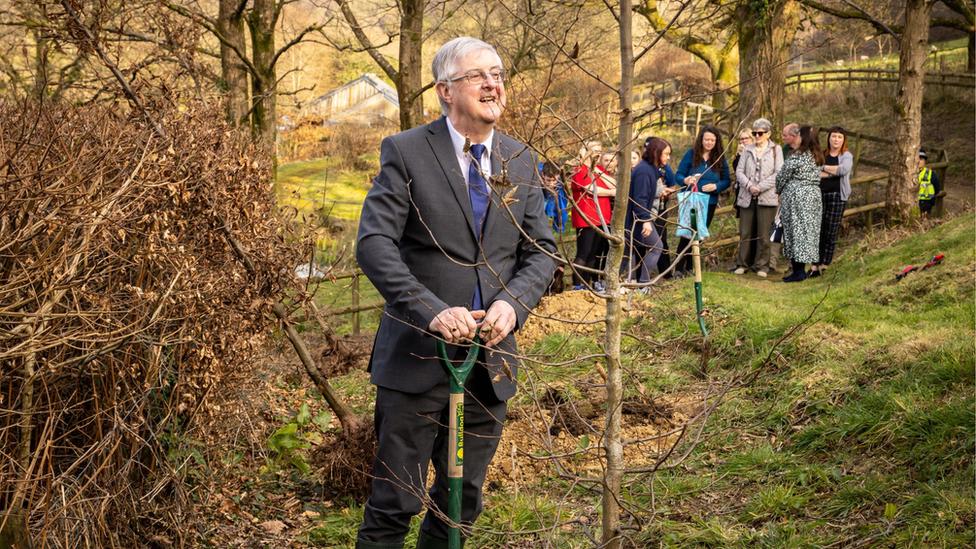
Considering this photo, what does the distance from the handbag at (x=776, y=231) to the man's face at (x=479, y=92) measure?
25.6 ft

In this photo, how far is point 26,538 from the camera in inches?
106

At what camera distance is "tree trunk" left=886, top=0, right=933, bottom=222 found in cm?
1089

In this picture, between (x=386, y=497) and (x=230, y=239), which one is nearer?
(x=386, y=497)

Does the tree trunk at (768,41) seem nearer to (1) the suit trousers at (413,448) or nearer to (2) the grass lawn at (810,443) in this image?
(2) the grass lawn at (810,443)

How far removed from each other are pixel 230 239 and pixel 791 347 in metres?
3.96

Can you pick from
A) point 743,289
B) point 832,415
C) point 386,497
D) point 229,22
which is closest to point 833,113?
point 743,289

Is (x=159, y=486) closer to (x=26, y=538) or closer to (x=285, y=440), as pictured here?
(x=26, y=538)

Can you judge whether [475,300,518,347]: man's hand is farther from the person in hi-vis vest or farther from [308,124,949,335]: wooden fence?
the person in hi-vis vest

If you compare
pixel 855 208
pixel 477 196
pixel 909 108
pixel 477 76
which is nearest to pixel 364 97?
pixel 855 208

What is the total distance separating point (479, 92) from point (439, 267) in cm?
62

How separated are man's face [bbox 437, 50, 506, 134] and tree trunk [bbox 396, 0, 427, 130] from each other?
6.75 metres

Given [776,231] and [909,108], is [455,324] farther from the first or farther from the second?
[909,108]

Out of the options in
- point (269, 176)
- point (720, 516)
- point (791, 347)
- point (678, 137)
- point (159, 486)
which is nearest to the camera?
point (159, 486)

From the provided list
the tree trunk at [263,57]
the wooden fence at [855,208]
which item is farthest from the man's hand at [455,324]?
the tree trunk at [263,57]
